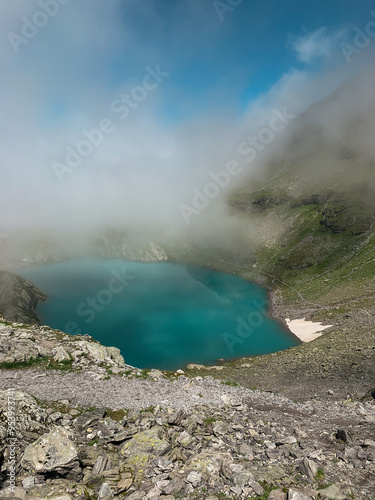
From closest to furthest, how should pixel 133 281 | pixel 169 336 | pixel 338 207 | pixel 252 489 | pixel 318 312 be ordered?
pixel 252 489 < pixel 169 336 < pixel 318 312 < pixel 133 281 < pixel 338 207

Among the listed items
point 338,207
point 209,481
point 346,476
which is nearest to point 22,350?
point 209,481

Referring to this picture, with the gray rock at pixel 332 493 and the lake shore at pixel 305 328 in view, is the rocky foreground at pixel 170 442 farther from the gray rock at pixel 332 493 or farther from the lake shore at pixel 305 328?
the lake shore at pixel 305 328

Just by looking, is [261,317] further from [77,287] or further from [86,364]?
[77,287]

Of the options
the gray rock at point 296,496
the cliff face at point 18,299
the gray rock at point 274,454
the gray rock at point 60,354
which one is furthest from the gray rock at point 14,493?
the cliff face at point 18,299

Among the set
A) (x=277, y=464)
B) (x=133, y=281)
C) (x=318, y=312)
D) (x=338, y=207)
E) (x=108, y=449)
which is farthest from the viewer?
(x=338, y=207)

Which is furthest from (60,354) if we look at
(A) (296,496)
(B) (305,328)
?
(B) (305,328)

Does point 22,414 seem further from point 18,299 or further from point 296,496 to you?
point 18,299
